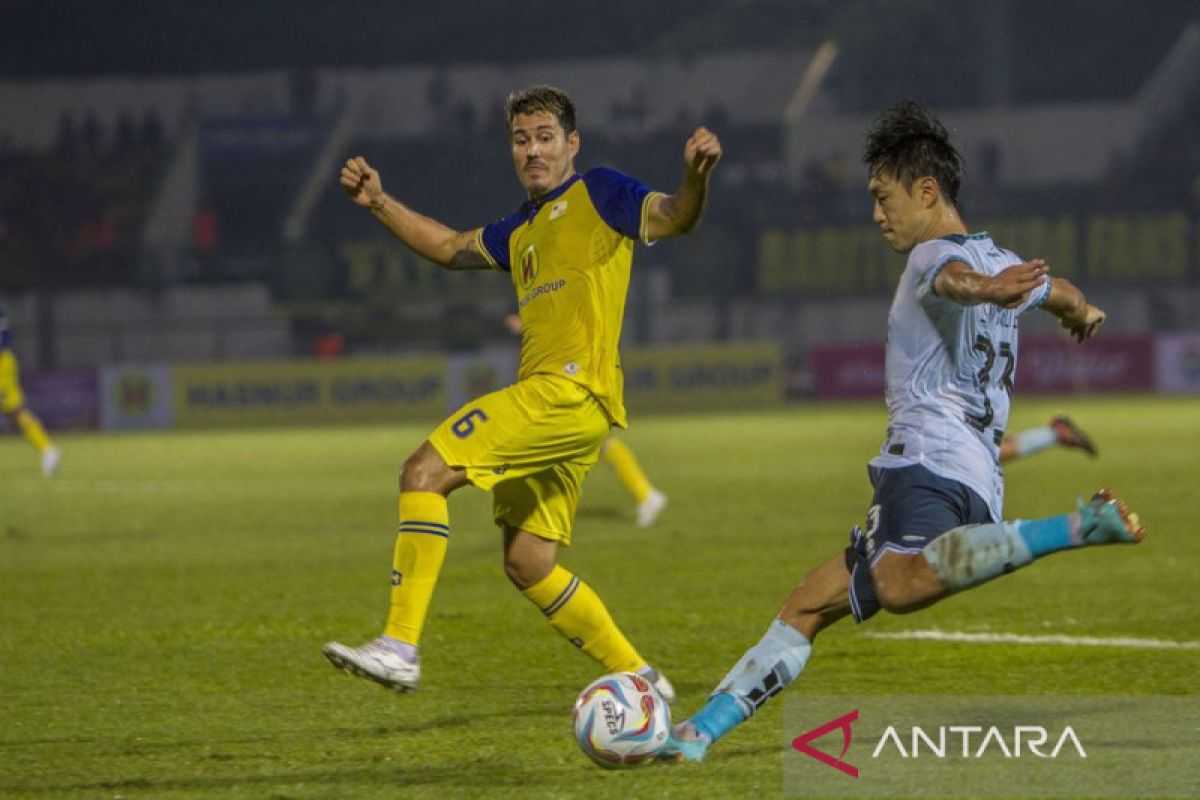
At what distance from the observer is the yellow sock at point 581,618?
6.18 m

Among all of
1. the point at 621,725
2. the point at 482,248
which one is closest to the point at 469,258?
the point at 482,248

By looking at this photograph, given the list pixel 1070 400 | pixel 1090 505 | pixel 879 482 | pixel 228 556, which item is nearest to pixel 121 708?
pixel 879 482

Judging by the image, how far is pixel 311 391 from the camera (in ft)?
107

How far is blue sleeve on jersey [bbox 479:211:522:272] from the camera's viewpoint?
6.40 meters

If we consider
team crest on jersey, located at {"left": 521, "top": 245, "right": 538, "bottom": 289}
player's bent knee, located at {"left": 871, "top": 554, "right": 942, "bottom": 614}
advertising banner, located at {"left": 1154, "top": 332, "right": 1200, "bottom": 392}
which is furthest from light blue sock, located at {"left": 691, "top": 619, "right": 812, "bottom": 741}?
advertising banner, located at {"left": 1154, "top": 332, "right": 1200, "bottom": 392}

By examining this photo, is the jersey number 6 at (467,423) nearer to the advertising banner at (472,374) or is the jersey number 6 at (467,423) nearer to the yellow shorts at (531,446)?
the yellow shorts at (531,446)

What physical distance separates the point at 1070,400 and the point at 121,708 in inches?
1092

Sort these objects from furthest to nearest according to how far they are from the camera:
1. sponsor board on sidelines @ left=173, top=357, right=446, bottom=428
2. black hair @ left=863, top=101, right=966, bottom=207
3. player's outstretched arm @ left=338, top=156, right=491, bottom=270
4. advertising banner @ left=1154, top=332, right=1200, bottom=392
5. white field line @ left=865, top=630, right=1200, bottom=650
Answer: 1. advertising banner @ left=1154, top=332, right=1200, bottom=392
2. sponsor board on sidelines @ left=173, top=357, right=446, bottom=428
3. white field line @ left=865, top=630, right=1200, bottom=650
4. player's outstretched arm @ left=338, top=156, right=491, bottom=270
5. black hair @ left=863, top=101, right=966, bottom=207

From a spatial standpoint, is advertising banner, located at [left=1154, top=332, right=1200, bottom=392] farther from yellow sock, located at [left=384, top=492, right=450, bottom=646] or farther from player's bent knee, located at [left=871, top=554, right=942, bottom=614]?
player's bent knee, located at [left=871, top=554, right=942, bottom=614]

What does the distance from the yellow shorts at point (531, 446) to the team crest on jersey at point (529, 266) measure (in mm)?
356

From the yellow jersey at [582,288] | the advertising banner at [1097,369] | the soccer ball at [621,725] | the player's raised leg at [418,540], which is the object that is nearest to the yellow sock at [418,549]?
the player's raised leg at [418,540]

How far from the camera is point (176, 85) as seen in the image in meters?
42.8

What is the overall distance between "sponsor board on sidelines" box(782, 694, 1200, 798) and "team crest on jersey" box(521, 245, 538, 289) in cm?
174

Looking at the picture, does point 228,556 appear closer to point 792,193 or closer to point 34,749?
point 34,749
